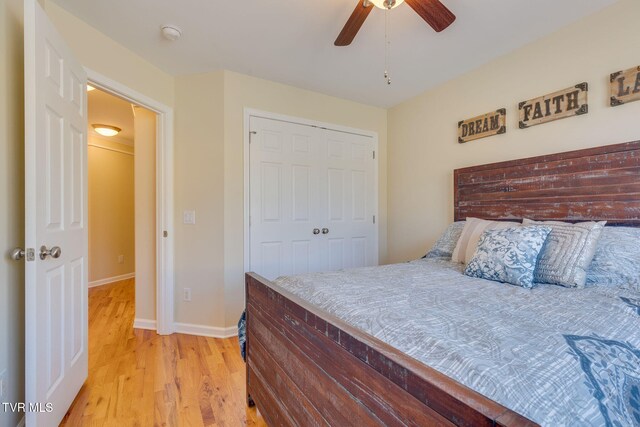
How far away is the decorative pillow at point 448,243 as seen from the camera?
2.27 meters

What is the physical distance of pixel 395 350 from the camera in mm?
703

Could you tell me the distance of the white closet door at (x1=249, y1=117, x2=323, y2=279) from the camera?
279cm

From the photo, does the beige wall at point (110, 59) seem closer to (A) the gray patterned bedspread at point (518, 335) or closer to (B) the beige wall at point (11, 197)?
(B) the beige wall at point (11, 197)

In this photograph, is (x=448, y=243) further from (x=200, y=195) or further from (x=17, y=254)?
(x=17, y=254)

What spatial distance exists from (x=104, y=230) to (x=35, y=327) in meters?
3.98

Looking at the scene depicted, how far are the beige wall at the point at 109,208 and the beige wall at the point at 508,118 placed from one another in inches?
168

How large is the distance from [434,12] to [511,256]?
133 cm

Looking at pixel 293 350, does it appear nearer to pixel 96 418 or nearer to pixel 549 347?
pixel 549 347

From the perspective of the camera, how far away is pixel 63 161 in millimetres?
1562

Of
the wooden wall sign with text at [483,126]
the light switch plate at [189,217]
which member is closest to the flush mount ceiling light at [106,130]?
the light switch plate at [189,217]

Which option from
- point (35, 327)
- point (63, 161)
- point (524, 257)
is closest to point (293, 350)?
point (35, 327)

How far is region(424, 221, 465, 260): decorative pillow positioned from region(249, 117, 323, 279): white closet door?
1.22 m

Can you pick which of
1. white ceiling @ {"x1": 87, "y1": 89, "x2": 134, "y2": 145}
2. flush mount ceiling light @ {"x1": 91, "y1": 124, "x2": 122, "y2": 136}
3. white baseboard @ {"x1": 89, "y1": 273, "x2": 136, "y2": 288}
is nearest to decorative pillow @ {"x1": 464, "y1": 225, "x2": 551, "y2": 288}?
white ceiling @ {"x1": 87, "y1": 89, "x2": 134, "y2": 145}

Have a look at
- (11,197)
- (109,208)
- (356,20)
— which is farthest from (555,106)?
(109,208)
